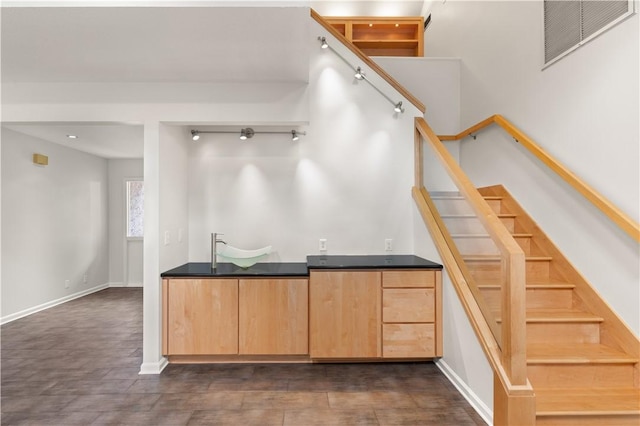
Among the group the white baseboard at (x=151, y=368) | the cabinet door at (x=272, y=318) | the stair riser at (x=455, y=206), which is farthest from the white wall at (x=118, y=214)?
the stair riser at (x=455, y=206)

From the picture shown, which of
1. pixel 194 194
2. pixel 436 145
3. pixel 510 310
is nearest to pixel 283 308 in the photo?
pixel 194 194

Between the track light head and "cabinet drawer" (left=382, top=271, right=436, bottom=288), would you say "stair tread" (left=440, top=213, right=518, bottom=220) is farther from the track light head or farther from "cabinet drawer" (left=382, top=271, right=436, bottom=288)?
the track light head

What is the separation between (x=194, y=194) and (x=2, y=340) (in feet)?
8.93

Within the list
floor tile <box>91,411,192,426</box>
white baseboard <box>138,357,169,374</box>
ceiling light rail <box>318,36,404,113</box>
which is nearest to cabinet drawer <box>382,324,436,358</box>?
floor tile <box>91,411,192,426</box>

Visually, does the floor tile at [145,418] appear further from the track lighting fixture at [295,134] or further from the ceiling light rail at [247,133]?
the track lighting fixture at [295,134]

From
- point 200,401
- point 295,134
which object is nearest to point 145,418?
point 200,401

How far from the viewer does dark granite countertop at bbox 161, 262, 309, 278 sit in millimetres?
3125

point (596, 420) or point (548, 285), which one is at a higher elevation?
point (548, 285)

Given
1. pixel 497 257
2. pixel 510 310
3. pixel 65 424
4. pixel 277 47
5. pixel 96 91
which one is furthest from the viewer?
pixel 96 91

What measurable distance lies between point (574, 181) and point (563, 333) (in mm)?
1126

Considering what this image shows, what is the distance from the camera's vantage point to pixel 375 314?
3.11 m

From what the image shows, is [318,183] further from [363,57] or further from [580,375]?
[580,375]

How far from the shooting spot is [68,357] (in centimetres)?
334

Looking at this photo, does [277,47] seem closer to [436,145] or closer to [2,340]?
[436,145]
